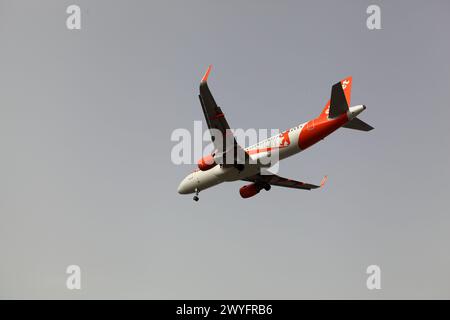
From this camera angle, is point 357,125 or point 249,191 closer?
point 357,125

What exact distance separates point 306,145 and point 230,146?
5492 millimetres

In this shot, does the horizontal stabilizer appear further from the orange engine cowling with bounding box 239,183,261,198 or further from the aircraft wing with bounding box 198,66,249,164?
the orange engine cowling with bounding box 239,183,261,198

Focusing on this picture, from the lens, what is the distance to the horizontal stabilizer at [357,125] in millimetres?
37656

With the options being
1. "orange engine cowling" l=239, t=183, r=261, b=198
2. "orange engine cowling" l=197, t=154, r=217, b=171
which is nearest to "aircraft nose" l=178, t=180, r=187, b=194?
"orange engine cowling" l=239, t=183, r=261, b=198

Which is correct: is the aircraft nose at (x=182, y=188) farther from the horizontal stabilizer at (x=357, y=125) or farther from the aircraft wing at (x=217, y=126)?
the horizontal stabilizer at (x=357, y=125)

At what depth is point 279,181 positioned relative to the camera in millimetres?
47156

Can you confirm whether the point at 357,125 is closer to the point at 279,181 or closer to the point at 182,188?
the point at 279,181

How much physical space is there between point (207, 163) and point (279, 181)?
32.4 ft

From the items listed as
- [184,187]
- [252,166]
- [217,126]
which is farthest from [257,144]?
[184,187]

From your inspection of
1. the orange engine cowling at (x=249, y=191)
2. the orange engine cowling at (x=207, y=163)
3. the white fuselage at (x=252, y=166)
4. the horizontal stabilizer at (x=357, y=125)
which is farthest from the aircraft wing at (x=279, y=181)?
the horizontal stabilizer at (x=357, y=125)

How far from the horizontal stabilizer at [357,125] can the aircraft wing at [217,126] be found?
299 inches
